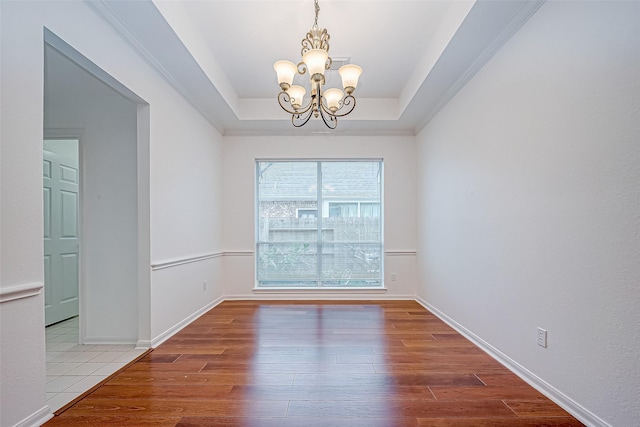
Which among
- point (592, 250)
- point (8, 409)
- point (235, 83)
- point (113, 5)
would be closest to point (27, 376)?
point (8, 409)

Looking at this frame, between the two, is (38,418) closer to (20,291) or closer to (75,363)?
(20,291)

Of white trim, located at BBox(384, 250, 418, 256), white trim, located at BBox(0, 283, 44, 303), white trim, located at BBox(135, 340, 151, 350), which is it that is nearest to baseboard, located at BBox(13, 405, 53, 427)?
white trim, located at BBox(0, 283, 44, 303)

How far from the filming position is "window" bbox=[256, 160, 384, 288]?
4.86m

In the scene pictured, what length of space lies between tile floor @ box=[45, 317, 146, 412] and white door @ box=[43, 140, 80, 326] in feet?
1.85

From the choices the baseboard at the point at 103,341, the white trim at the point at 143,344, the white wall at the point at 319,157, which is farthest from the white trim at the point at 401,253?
the baseboard at the point at 103,341

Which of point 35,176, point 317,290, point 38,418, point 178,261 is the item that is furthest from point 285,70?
point 317,290

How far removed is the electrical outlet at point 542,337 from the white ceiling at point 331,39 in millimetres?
2062

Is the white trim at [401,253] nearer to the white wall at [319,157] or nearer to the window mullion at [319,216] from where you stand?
the white wall at [319,157]

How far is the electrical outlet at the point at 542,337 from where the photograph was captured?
194 centimetres

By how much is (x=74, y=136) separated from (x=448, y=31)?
3477 millimetres

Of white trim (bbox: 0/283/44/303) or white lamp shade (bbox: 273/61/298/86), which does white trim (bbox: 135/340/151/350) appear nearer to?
white trim (bbox: 0/283/44/303)

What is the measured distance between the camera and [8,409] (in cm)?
148

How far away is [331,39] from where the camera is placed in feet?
9.51

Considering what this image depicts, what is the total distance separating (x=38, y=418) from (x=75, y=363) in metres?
0.89
